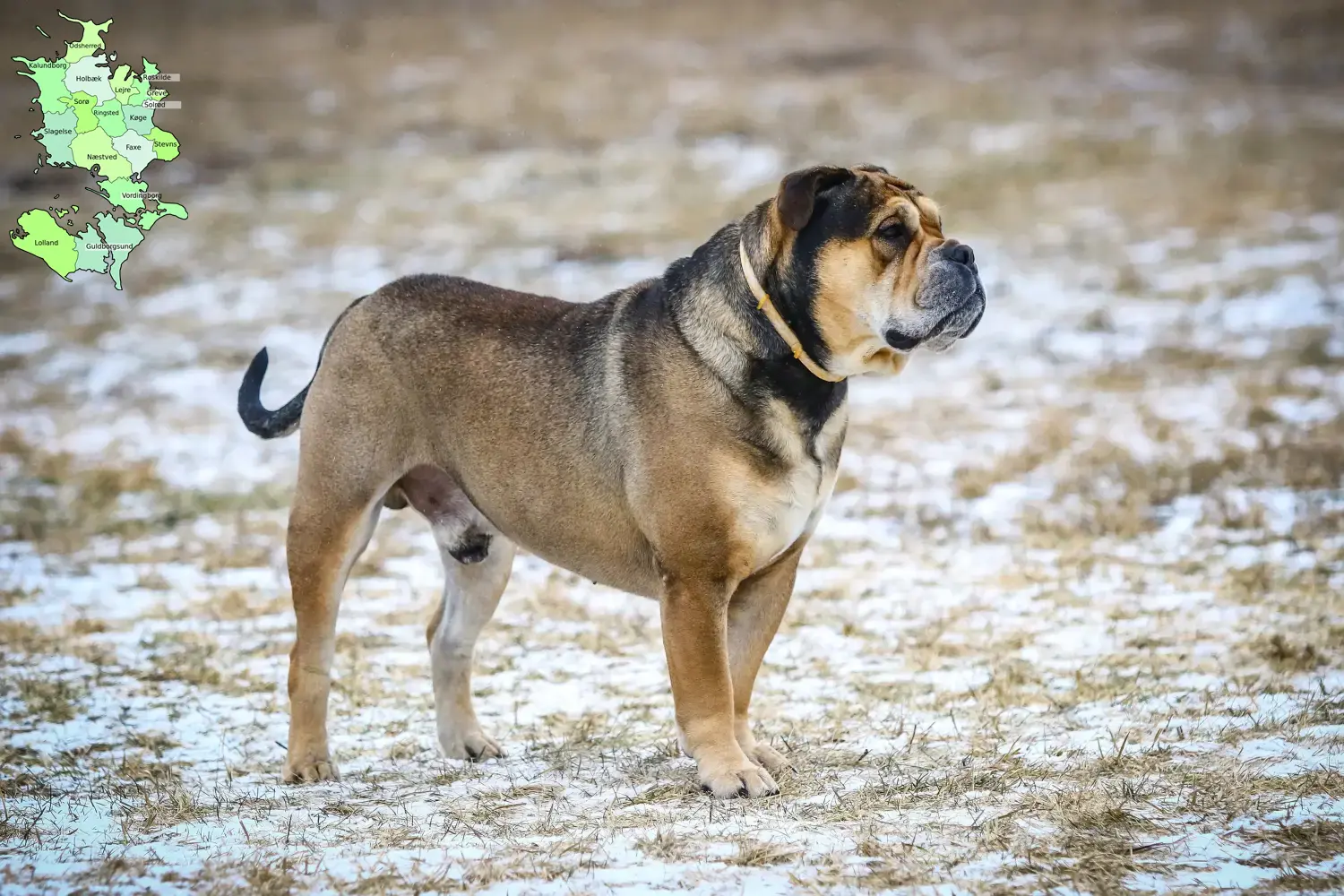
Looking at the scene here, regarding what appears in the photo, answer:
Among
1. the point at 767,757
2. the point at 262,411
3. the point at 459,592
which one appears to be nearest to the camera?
the point at 767,757

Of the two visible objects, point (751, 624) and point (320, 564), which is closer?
point (751, 624)

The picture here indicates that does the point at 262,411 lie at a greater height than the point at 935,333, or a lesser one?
greater

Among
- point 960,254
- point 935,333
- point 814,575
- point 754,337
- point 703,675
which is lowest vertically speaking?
point 703,675

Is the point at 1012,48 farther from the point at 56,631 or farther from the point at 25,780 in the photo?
the point at 25,780

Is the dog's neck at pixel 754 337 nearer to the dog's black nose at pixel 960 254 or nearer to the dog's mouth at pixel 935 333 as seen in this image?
the dog's mouth at pixel 935 333

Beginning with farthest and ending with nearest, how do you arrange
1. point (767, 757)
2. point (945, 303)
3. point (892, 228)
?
point (767, 757) < point (892, 228) < point (945, 303)

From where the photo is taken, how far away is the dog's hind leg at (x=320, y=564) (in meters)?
5.87

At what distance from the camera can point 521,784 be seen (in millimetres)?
5441

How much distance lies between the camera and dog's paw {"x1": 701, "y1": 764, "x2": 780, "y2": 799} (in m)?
5.12

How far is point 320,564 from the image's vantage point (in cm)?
588

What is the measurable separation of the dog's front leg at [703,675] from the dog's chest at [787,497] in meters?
0.23

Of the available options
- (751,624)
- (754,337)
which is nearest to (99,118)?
(754,337)

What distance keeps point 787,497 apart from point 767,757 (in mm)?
1074

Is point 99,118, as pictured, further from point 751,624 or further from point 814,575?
point 814,575
